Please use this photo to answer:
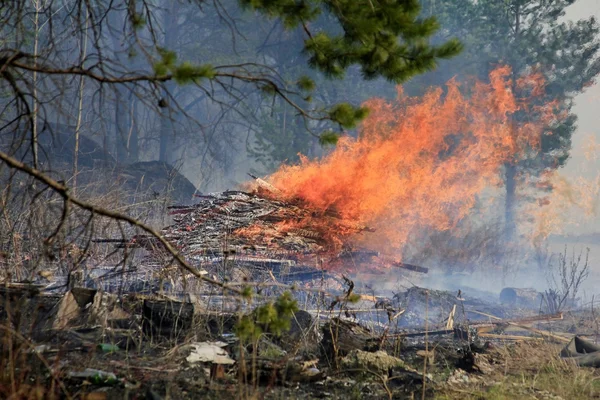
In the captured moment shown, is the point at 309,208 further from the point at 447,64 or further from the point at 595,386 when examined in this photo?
the point at 447,64

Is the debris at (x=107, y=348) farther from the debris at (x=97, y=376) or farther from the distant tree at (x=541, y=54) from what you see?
the distant tree at (x=541, y=54)

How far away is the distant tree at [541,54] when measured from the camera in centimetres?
2541

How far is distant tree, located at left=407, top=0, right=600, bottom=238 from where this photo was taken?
25411 mm

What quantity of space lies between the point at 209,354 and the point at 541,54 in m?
24.4

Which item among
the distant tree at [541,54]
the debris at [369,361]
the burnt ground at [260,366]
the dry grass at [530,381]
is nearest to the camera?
the burnt ground at [260,366]

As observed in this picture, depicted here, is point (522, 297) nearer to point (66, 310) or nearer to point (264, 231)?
point (264, 231)

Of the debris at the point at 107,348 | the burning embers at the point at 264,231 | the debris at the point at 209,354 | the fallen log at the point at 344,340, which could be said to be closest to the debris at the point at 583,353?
the fallen log at the point at 344,340

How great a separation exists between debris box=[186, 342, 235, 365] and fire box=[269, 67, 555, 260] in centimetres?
762

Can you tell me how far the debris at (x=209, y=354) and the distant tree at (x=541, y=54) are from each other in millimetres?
22406

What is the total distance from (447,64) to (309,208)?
20954mm

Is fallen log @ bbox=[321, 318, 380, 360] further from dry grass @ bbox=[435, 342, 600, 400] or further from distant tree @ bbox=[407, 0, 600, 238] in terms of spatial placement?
distant tree @ bbox=[407, 0, 600, 238]

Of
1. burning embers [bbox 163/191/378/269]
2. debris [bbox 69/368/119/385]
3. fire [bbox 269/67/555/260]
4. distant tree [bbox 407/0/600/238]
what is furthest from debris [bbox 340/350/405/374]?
Result: distant tree [bbox 407/0/600/238]

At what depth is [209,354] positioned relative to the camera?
22.1 feet

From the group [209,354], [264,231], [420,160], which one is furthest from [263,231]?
[420,160]
